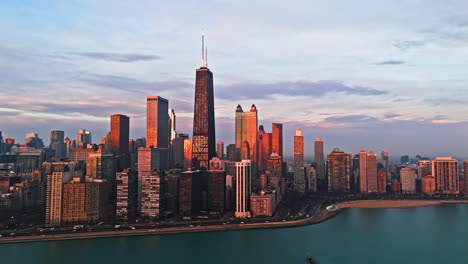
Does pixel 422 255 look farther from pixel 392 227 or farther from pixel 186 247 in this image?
pixel 186 247

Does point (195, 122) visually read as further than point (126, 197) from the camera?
Yes

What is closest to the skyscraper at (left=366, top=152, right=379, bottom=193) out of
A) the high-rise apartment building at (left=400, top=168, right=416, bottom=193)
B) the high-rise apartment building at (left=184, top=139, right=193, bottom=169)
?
the high-rise apartment building at (left=400, top=168, right=416, bottom=193)

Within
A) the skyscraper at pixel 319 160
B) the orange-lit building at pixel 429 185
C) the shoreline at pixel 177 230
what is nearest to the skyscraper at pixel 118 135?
the skyscraper at pixel 319 160

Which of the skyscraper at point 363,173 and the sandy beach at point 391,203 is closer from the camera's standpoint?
the sandy beach at point 391,203

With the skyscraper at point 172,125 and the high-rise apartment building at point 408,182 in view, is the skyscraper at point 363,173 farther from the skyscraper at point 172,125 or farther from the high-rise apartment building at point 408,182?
the skyscraper at point 172,125

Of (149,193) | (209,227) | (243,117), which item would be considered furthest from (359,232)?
(243,117)

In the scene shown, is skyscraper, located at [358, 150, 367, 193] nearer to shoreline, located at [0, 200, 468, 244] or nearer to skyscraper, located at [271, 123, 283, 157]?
shoreline, located at [0, 200, 468, 244]
